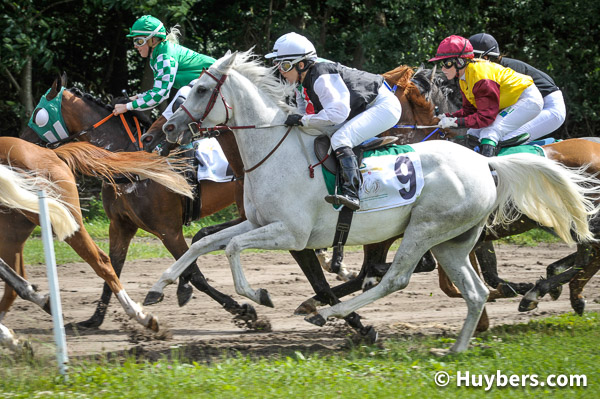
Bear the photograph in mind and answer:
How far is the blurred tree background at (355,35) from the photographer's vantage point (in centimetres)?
1501

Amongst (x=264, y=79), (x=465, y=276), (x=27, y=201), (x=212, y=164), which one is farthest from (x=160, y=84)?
(x=465, y=276)

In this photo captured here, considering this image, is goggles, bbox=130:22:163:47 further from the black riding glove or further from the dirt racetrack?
the dirt racetrack

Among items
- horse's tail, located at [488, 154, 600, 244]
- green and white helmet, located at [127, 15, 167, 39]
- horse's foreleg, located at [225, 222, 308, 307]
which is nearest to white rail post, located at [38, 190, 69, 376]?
horse's foreleg, located at [225, 222, 308, 307]

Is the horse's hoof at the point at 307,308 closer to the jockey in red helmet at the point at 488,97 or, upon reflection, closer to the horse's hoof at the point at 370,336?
the horse's hoof at the point at 370,336

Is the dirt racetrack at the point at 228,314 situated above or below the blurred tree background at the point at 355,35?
below

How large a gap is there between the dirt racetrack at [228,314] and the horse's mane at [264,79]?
214cm

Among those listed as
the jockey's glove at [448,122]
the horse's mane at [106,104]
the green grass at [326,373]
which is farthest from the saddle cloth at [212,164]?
the green grass at [326,373]

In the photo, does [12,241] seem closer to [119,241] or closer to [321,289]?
[119,241]

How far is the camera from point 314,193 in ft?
19.3

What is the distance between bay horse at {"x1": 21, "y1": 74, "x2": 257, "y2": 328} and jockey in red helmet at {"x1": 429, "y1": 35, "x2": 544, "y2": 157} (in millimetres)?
2389

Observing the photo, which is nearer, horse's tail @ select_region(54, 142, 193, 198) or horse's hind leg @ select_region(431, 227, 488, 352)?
horse's hind leg @ select_region(431, 227, 488, 352)

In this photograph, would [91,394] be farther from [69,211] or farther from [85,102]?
[85,102]

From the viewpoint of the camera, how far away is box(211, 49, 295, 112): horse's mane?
607 centimetres

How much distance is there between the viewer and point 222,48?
1645 cm
